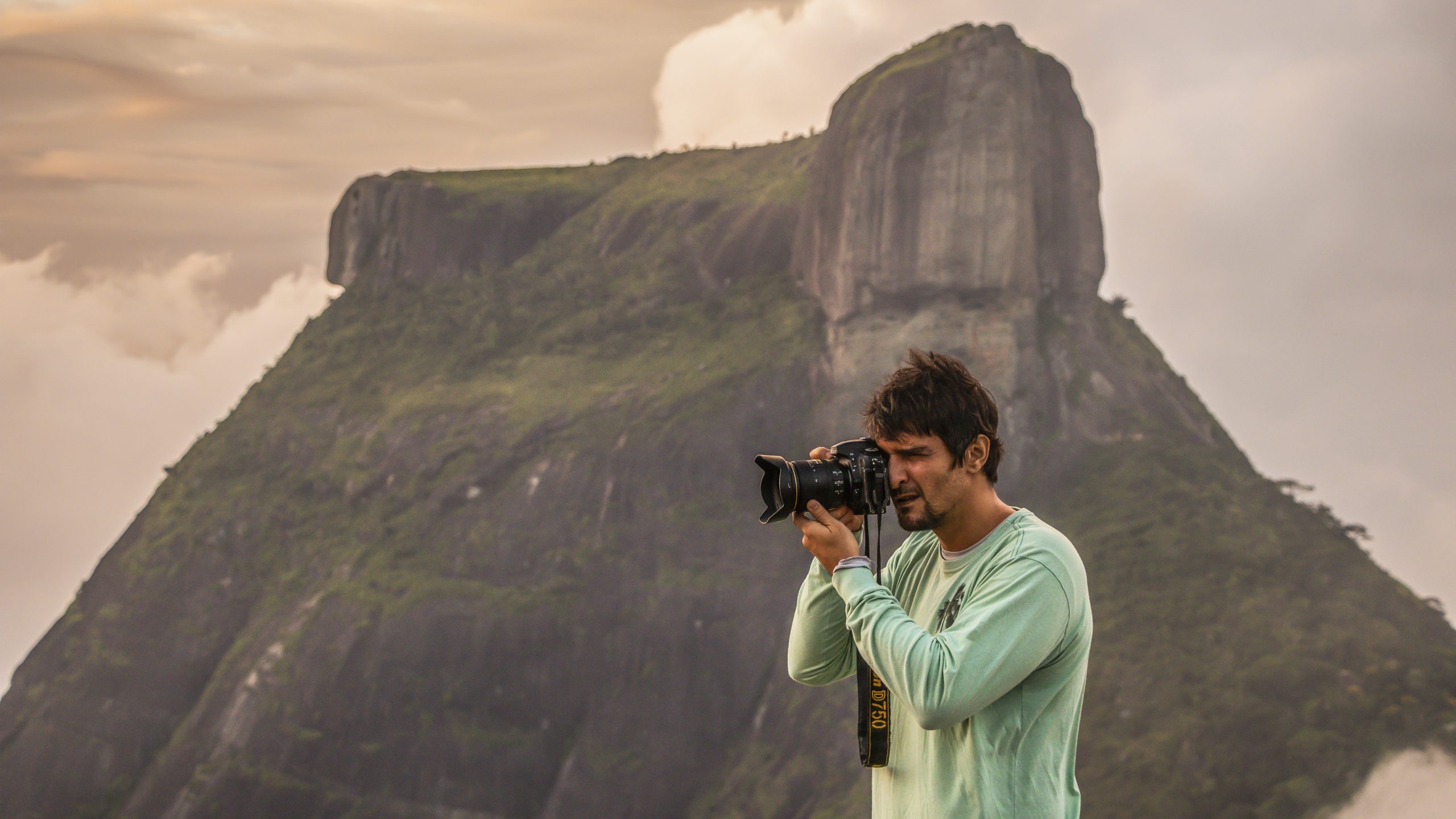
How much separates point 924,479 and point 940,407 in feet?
0.60

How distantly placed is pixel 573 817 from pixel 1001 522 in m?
31.4

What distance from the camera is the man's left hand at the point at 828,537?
349 centimetres

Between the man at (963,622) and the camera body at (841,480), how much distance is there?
0.03m

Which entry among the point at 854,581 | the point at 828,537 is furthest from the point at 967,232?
the point at 854,581

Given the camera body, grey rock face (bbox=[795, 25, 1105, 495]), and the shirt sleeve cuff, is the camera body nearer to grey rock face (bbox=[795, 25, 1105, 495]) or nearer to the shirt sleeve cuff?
the shirt sleeve cuff

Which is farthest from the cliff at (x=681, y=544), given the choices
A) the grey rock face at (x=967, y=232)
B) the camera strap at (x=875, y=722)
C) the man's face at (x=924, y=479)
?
the man's face at (x=924, y=479)

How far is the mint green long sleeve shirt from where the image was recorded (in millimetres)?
3143

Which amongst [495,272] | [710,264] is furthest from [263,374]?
[710,264]

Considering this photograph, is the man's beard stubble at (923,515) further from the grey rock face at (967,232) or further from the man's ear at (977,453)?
the grey rock face at (967,232)

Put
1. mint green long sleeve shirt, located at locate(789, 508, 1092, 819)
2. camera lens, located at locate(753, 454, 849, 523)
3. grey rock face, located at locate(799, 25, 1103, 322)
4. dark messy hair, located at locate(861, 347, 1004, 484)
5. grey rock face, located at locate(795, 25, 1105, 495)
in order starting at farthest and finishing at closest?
1. grey rock face, located at locate(799, 25, 1103, 322)
2. grey rock face, located at locate(795, 25, 1105, 495)
3. camera lens, located at locate(753, 454, 849, 523)
4. dark messy hair, located at locate(861, 347, 1004, 484)
5. mint green long sleeve shirt, located at locate(789, 508, 1092, 819)

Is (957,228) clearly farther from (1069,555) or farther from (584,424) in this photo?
(1069,555)

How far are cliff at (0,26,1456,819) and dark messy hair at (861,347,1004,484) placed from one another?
80.2ft

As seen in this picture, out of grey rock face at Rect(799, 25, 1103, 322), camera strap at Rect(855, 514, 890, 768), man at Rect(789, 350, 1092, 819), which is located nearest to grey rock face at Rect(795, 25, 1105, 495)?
grey rock face at Rect(799, 25, 1103, 322)

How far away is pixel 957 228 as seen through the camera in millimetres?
35812
